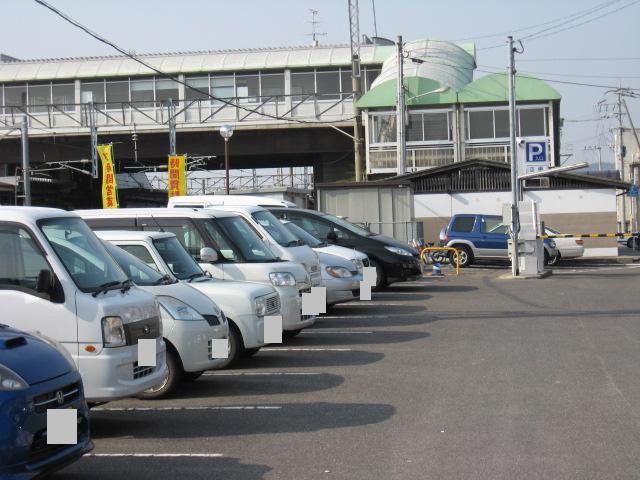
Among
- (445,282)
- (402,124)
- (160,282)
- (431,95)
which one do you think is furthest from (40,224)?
(431,95)

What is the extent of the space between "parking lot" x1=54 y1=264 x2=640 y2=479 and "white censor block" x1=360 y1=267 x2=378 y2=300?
172cm

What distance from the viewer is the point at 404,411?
27.3 feet

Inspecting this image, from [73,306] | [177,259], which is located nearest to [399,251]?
[177,259]

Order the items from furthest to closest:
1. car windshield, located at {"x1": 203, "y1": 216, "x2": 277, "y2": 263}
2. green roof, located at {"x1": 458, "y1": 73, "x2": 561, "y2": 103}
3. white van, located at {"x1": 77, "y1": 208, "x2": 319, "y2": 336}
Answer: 1. green roof, located at {"x1": 458, "y1": 73, "x2": 561, "y2": 103}
2. car windshield, located at {"x1": 203, "y1": 216, "x2": 277, "y2": 263}
3. white van, located at {"x1": 77, "y1": 208, "x2": 319, "y2": 336}

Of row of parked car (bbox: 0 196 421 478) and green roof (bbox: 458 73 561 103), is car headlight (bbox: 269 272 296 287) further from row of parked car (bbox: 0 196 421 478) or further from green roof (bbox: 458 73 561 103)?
green roof (bbox: 458 73 561 103)

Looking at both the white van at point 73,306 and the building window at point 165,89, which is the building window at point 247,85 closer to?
the building window at point 165,89

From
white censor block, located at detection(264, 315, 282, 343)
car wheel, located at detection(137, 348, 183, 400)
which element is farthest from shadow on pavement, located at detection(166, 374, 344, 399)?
white censor block, located at detection(264, 315, 282, 343)

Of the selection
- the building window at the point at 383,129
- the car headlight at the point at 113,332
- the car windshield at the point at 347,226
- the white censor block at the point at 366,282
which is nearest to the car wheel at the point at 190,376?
the car headlight at the point at 113,332

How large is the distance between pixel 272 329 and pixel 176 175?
22.9 m

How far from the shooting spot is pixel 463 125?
144 ft

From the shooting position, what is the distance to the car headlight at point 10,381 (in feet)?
17.4

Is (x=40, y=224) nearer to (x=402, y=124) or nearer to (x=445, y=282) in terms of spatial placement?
(x=445, y=282)

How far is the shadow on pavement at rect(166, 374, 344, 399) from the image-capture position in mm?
9500

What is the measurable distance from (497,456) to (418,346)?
577 cm
